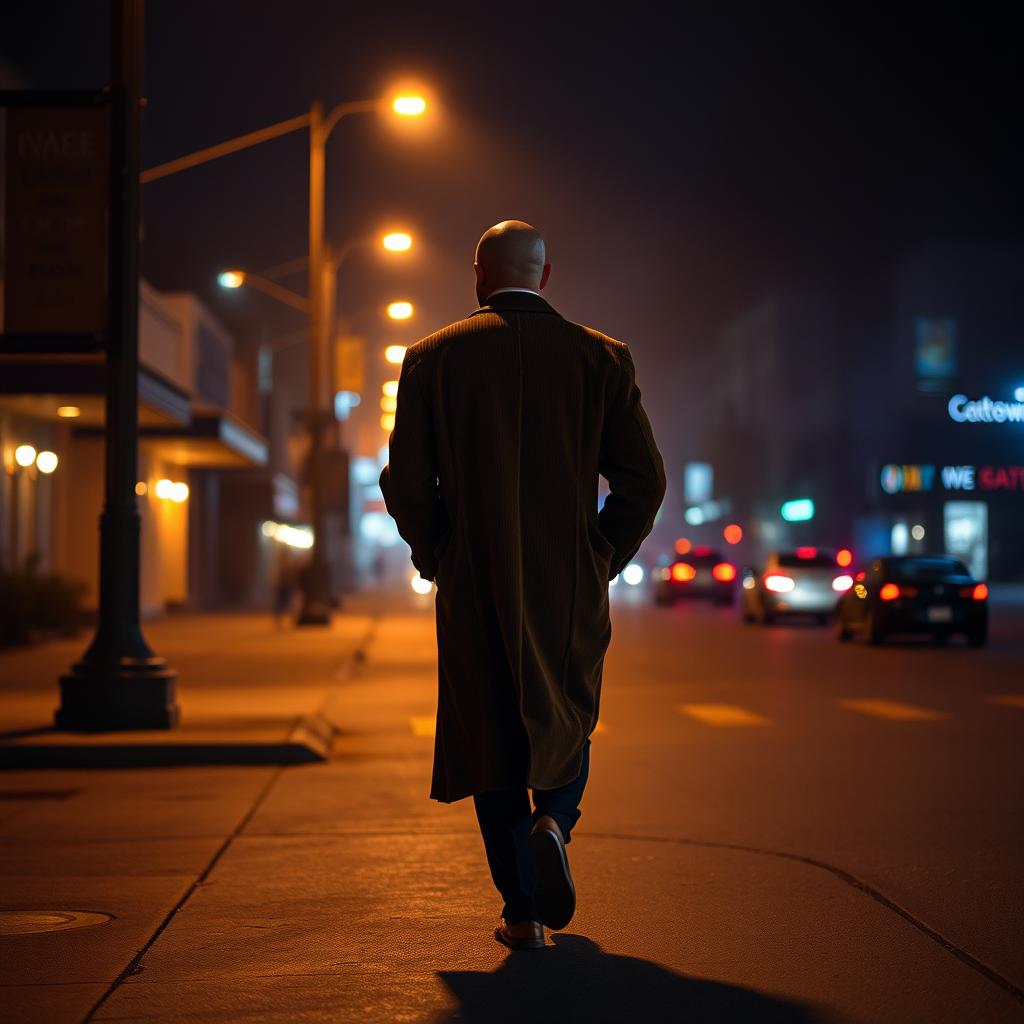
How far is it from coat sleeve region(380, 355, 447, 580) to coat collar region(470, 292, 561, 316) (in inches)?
12.4

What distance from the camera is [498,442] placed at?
503 cm

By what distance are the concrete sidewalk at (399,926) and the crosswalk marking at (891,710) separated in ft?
15.7

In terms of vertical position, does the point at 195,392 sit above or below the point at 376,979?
above

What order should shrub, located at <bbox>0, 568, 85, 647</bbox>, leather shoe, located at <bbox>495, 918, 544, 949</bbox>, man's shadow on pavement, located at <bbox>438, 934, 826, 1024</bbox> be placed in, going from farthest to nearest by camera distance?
shrub, located at <bbox>0, 568, 85, 647</bbox> → leather shoe, located at <bbox>495, 918, 544, 949</bbox> → man's shadow on pavement, located at <bbox>438, 934, 826, 1024</bbox>

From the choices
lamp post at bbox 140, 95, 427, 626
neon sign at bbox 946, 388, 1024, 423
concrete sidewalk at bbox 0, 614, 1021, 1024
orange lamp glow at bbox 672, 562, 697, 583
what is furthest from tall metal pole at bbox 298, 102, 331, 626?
neon sign at bbox 946, 388, 1024, 423

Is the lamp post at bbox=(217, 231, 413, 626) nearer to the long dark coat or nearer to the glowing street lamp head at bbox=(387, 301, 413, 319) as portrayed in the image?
the glowing street lamp head at bbox=(387, 301, 413, 319)

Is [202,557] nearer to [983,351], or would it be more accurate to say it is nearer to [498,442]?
[498,442]

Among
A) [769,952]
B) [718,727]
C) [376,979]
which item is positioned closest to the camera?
[376,979]

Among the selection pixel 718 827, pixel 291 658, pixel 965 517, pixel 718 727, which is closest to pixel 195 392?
pixel 291 658

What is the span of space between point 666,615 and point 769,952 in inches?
1361

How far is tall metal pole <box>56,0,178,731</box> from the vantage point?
11.8m

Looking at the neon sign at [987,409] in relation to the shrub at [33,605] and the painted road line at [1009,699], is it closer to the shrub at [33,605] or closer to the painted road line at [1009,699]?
the shrub at [33,605]

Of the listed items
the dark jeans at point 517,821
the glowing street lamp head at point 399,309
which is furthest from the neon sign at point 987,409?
the dark jeans at point 517,821

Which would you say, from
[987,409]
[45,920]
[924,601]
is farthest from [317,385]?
[987,409]
